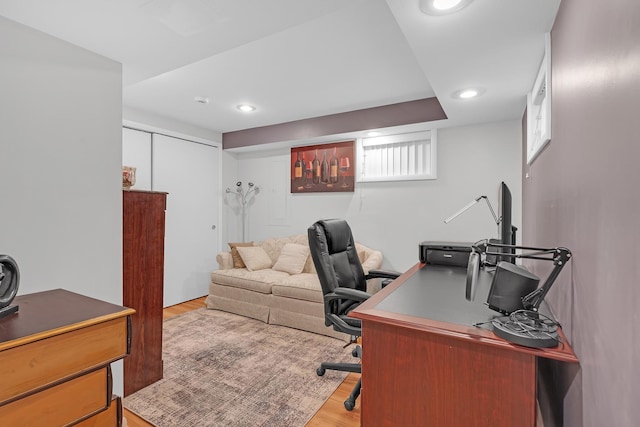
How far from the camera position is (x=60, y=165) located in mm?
1689

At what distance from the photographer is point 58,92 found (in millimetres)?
1680

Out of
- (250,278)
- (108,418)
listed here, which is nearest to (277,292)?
(250,278)

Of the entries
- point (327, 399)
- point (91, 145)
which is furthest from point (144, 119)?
point (327, 399)

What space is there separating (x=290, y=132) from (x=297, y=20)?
257 cm

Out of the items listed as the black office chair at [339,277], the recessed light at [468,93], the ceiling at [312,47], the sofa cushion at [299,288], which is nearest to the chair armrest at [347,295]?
the black office chair at [339,277]

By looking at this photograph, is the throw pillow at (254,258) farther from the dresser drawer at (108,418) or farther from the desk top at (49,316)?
the dresser drawer at (108,418)

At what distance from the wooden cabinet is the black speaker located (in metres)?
2.17

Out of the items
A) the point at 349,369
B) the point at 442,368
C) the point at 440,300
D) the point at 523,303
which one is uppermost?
the point at 523,303

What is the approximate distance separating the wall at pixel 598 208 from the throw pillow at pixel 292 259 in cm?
285

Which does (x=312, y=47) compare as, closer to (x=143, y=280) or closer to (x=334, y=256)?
(x=334, y=256)

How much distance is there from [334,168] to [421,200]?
1189 mm

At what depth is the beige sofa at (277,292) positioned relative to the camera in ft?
10.5

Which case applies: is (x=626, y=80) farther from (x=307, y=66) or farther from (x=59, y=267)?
(x=59, y=267)

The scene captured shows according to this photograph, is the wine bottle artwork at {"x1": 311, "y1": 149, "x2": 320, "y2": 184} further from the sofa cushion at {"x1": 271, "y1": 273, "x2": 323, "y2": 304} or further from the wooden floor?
the wooden floor
